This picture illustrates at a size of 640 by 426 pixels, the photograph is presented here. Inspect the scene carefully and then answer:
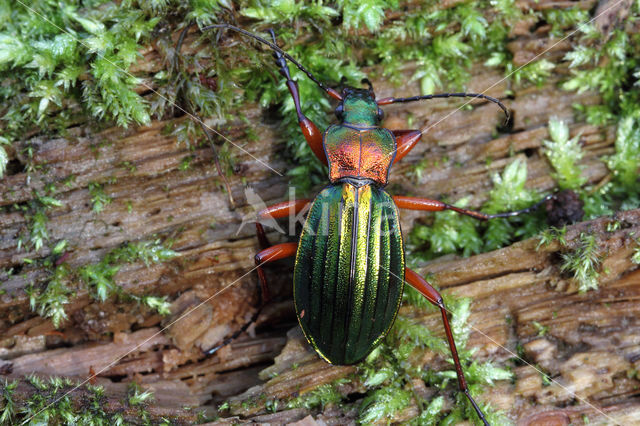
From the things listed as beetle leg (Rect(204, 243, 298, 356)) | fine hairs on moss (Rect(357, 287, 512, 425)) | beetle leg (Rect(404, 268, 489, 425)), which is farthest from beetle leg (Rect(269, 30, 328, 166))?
fine hairs on moss (Rect(357, 287, 512, 425))

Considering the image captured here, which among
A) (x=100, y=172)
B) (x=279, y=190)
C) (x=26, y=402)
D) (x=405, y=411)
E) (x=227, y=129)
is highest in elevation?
(x=227, y=129)

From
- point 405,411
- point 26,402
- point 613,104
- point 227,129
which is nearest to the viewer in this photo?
point 26,402

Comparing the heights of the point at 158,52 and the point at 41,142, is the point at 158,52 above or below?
above

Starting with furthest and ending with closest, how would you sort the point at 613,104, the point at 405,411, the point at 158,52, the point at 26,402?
1. the point at 613,104
2. the point at 158,52
3. the point at 405,411
4. the point at 26,402

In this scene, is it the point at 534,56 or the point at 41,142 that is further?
the point at 534,56

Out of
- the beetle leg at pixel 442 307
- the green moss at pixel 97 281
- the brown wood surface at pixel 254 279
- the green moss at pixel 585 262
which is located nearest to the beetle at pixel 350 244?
the beetle leg at pixel 442 307

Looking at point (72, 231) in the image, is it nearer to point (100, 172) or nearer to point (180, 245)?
point (100, 172)

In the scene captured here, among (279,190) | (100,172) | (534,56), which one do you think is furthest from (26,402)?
(534,56)
